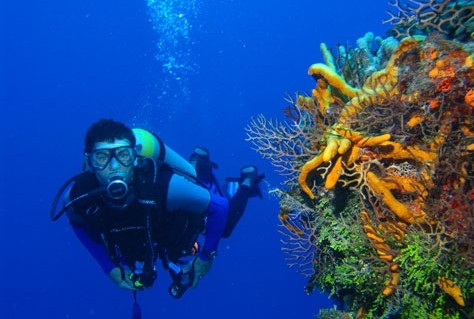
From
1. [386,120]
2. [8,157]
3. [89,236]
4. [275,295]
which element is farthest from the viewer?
[8,157]

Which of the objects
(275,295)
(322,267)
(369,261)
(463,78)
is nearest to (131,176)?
(322,267)

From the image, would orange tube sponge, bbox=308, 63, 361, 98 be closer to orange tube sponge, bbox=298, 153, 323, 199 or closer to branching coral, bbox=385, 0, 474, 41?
orange tube sponge, bbox=298, 153, 323, 199

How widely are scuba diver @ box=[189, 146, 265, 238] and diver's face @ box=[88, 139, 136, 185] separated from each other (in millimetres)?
2838

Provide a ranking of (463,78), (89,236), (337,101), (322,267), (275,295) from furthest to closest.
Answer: (275,295) → (89,236) → (322,267) → (337,101) → (463,78)

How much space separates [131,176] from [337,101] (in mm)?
2854

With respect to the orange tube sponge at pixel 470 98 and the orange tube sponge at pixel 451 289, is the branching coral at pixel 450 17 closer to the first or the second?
the orange tube sponge at pixel 470 98

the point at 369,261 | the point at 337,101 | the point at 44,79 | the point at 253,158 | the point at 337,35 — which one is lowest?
the point at 369,261

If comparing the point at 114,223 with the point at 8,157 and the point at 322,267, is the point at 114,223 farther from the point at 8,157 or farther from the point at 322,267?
the point at 8,157

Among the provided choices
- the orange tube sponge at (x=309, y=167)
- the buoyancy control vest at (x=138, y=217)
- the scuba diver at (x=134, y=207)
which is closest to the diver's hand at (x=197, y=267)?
the scuba diver at (x=134, y=207)

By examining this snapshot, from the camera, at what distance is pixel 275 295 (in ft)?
183

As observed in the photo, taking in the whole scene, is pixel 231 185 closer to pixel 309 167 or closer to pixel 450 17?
pixel 309 167

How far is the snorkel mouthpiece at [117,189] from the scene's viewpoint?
4.40 meters

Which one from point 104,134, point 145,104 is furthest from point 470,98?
point 145,104

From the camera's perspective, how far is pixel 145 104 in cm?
8238
